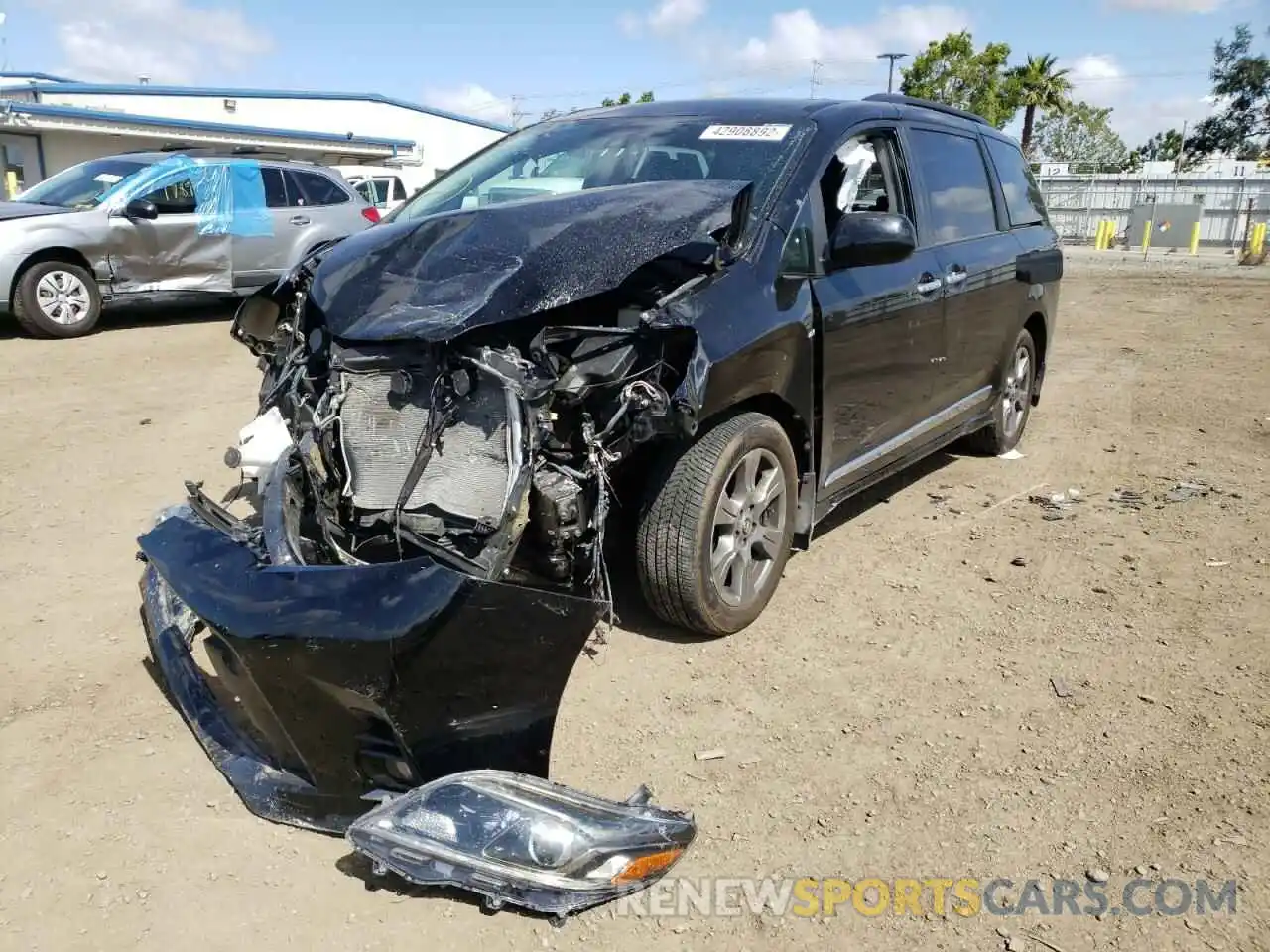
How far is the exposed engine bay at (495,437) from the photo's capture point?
281 centimetres

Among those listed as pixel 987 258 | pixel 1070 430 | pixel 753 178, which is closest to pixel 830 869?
pixel 753 178

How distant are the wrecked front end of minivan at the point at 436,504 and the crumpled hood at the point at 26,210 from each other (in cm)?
776

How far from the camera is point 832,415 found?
12.7ft

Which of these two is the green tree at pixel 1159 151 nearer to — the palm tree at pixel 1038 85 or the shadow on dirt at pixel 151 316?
the palm tree at pixel 1038 85

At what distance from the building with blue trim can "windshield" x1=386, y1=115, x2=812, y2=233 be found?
12761 millimetres

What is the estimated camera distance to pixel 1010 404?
6.10 m

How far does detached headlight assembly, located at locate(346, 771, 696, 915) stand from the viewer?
2.16 m

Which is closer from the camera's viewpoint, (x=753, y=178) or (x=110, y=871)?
(x=110, y=871)

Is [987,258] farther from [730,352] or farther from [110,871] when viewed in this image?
[110,871]

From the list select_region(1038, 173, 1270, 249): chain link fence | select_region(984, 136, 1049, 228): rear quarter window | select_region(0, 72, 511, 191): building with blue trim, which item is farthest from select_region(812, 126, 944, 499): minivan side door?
select_region(1038, 173, 1270, 249): chain link fence

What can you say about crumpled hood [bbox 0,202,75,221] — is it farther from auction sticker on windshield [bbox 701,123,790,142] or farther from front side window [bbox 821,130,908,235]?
front side window [bbox 821,130,908,235]

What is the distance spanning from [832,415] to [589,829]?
2.15 meters

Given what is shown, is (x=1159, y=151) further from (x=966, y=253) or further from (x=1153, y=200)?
(x=966, y=253)

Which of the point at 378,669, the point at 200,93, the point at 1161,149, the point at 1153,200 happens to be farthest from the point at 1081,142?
the point at 378,669
